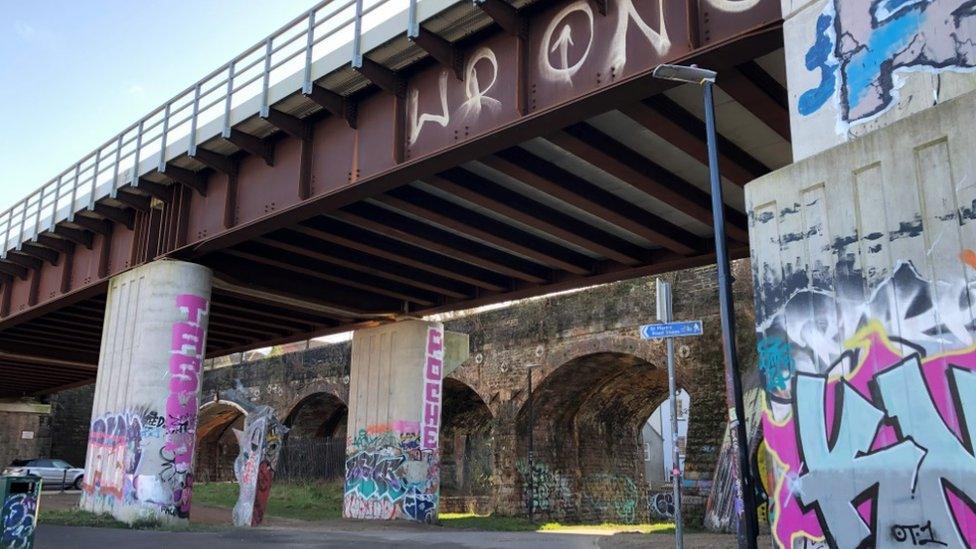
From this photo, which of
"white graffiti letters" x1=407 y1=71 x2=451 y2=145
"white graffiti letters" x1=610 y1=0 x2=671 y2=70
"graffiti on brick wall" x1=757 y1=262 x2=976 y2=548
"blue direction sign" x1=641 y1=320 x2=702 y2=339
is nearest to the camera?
"graffiti on brick wall" x1=757 y1=262 x2=976 y2=548

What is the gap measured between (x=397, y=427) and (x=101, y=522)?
746 centimetres

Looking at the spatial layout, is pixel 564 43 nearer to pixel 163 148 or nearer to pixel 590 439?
pixel 163 148

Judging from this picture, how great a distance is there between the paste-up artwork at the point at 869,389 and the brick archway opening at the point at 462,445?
20738 mm

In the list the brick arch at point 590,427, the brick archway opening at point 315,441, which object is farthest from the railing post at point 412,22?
the brick archway opening at point 315,441

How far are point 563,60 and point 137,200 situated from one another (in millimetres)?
11172

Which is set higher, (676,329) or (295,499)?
(676,329)

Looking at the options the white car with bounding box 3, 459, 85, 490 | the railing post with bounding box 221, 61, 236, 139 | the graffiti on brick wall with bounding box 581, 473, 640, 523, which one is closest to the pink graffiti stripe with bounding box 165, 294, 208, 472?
the railing post with bounding box 221, 61, 236, 139

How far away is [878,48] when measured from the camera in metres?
7.95

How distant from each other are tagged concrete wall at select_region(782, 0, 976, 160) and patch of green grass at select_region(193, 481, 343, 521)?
56.4ft

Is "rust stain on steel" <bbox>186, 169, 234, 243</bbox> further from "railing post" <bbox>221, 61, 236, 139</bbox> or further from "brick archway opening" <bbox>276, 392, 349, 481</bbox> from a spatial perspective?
"brick archway opening" <bbox>276, 392, 349, 481</bbox>

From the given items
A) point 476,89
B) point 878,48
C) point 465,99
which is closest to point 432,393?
point 465,99

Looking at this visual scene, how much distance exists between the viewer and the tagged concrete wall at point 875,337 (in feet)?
21.6

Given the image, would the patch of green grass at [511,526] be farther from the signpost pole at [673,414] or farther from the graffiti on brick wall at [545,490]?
the signpost pole at [673,414]

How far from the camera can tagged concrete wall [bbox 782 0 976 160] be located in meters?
7.37
